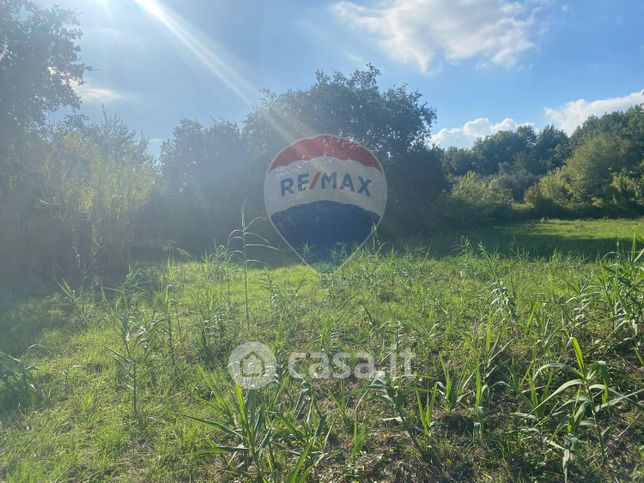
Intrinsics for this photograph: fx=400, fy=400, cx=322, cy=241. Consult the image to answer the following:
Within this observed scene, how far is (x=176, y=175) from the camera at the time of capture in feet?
41.6

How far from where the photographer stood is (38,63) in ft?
42.7

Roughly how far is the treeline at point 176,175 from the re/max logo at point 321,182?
0.95 meters

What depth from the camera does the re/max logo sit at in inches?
408

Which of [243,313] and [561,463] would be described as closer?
[561,463]

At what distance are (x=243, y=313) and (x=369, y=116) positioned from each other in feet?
31.6

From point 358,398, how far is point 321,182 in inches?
346

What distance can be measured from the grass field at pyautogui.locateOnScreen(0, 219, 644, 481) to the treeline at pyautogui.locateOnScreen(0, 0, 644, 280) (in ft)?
10.1

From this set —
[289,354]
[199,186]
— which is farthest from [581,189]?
[289,354]

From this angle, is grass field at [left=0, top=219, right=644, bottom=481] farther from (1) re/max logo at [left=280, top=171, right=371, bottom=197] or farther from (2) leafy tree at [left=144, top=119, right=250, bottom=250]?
(2) leafy tree at [left=144, top=119, right=250, bottom=250]

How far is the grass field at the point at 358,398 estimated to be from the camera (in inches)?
55.9

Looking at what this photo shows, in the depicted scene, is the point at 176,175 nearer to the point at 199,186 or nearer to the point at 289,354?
the point at 199,186

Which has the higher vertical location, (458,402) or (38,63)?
(38,63)

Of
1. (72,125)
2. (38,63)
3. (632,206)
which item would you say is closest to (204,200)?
(38,63)

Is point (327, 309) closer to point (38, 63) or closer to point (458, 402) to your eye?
point (458, 402)
